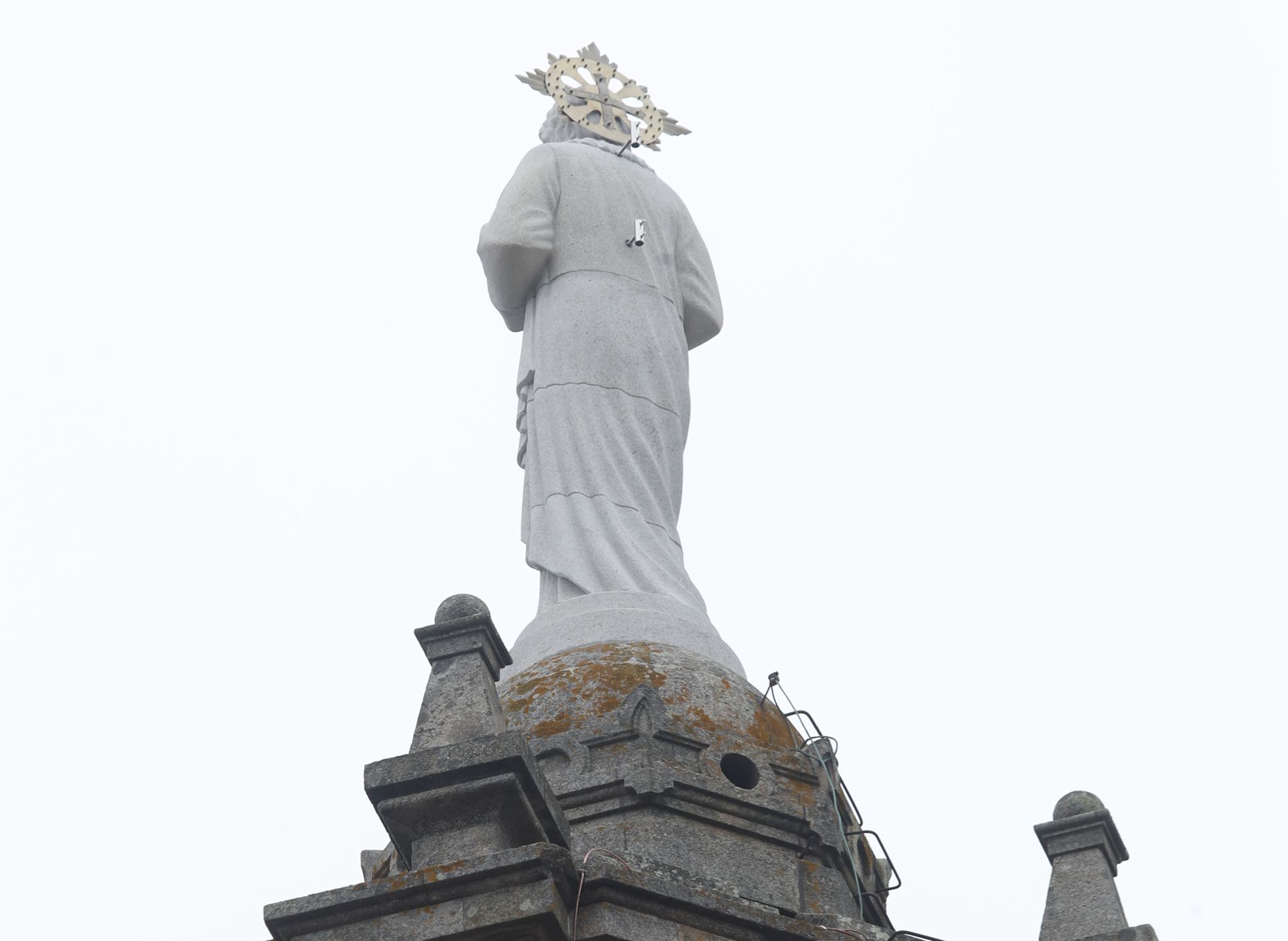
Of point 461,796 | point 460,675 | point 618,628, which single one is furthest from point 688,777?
point 461,796

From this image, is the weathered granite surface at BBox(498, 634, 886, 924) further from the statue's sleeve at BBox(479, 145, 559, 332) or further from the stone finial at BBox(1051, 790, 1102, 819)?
the statue's sleeve at BBox(479, 145, 559, 332)

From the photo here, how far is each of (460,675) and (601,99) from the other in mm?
7145

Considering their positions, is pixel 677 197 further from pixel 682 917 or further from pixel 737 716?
pixel 682 917

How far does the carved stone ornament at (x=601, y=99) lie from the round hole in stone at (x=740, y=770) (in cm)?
574

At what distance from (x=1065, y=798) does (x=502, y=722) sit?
11.6 ft

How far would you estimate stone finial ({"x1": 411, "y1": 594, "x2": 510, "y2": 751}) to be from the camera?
9.18m

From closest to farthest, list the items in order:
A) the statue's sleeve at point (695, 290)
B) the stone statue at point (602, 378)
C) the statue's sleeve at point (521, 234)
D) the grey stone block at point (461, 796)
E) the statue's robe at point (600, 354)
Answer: the grey stone block at point (461, 796) < the stone statue at point (602, 378) < the statue's robe at point (600, 354) < the statue's sleeve at point (521, 234) < the statue's sleeve at point (695, 290)

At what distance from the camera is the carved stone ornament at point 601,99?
1546cm

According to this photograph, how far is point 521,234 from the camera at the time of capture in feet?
45.6

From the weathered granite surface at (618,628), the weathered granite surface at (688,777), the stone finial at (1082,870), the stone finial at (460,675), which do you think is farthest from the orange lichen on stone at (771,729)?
the stone finial at (460,675)

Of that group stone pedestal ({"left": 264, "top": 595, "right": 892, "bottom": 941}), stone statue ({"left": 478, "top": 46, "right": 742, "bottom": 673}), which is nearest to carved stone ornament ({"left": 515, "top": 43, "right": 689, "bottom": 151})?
stone statue ({"left": 478, "top": 46, "right": 742, "bottom": 673})

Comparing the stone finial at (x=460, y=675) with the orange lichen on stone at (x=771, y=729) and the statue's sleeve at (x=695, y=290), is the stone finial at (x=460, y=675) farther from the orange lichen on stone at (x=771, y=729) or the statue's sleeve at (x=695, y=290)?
the statue's sleeve at (x=695, y=290)

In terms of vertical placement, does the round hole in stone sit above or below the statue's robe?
below

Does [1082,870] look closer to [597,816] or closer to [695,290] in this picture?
[597,816]
